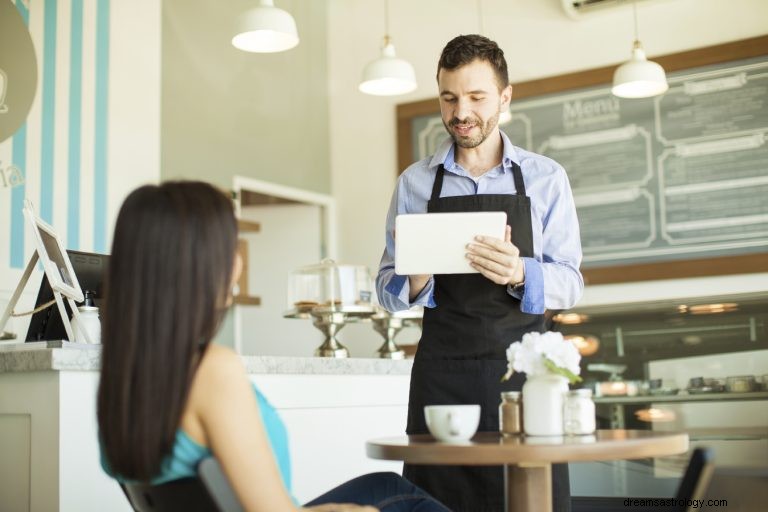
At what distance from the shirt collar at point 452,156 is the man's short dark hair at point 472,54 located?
0.14 m

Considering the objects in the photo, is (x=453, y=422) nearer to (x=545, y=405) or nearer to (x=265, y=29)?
(x=545, y=405)

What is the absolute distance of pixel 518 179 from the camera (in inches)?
87.4

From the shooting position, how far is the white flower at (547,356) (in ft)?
5.44

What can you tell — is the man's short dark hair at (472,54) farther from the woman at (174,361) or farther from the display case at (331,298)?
the display case at (331,298)

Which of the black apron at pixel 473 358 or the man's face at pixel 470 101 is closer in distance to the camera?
the black apron at pixel 473 358

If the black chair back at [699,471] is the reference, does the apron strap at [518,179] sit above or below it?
above

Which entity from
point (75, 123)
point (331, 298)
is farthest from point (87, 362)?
point (75, 123)

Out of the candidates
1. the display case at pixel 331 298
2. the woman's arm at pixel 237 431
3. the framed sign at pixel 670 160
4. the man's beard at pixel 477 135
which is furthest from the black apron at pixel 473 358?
the framed sign at pixel 670 160

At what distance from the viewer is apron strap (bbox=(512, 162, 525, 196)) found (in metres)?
2.21

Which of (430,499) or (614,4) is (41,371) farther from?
(614,4)

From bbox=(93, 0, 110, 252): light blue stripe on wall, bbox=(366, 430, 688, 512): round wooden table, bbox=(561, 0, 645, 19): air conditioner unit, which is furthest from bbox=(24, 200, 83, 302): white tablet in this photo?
bbox=(561, 0, 645, 19): air conditioner unit

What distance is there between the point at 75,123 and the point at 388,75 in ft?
4.71

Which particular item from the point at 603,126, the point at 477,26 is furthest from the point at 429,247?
the point at 477,26

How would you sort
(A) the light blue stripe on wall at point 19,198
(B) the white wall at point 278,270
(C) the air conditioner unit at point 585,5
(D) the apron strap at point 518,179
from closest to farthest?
(D) the apron strap at point 518,179 → (A) the light blue stripe on wall at point 19,198 → (C) the air conditioner unit at point 585,5 → (B) the white wall at point 278,270
